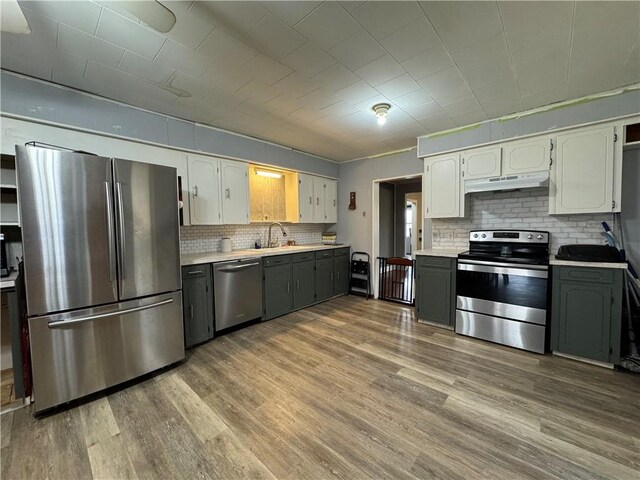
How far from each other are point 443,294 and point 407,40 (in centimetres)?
273

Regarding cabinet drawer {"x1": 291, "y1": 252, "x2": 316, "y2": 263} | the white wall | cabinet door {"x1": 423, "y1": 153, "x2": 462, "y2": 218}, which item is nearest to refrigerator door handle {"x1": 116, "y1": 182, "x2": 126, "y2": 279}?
cabinet drawer {"x1": 291, "y1": 252, "x2": 316, "y2": 263}

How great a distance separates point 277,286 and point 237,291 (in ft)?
2.10

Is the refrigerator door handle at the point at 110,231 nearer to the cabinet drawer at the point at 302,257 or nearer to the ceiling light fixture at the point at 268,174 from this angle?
the cabinet drawer at the point at 302,257

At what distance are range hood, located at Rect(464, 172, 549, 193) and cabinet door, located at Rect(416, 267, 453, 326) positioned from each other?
3.55 ft

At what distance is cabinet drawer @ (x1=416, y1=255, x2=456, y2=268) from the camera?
128 inches

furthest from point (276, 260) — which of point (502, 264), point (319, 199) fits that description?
point (502, 264)

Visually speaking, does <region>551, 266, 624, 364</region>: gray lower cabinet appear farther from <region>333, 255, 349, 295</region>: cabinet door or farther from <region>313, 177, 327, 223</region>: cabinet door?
<region>313, 177, 327, 223</region>: cabinet door

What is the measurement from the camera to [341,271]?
190 inches

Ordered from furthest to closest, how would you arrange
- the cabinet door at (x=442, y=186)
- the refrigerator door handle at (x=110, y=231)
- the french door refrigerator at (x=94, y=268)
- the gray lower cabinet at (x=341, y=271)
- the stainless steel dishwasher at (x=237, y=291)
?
the gray lower cabinet at (x=341, y=271) < the cabinet door at (x=442, y=186) < the stainless steel dishwasher at (x=237, y=291) < the refrigerator door handle at (x=110, y=231) < the french door refrigerator at (x=94, y=268)

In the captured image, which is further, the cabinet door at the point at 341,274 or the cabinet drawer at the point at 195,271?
the cabinet door at the point at 341,274

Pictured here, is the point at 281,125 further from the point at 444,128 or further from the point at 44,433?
the point at 44,433

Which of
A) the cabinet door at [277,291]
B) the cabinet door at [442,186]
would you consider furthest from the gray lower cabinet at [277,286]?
the cabinet door at [442,186]

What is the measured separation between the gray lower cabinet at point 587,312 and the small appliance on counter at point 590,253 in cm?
14

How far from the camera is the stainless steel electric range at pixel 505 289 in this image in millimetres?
2662
